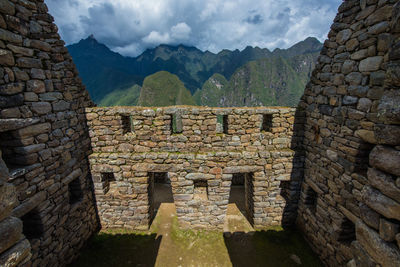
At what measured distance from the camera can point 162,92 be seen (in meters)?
81.1

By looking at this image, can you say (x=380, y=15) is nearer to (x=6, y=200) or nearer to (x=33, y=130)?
(x=6, y=200)

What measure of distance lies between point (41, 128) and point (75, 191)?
2.69m

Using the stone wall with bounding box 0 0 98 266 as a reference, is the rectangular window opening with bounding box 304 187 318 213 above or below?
below

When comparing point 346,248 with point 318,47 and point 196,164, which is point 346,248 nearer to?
point 196,164

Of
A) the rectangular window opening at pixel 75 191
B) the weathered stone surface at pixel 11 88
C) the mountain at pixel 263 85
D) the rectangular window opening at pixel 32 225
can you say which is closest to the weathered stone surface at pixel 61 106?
the weathered stone surface at pixel 11 88

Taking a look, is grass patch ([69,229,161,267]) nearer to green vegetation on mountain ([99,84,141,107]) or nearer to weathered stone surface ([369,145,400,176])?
weathered stone surface ([369,145,400,176])

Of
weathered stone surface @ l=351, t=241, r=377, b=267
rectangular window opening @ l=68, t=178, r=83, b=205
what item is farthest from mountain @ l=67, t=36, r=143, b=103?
weathered stone surface @ l=351, t=241, r=377, b=267

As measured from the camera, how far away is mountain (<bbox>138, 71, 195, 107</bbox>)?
77.9m

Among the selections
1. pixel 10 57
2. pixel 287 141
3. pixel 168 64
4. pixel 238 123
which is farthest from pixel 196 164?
pixel 168 64

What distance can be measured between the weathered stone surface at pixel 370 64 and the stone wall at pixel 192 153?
2.14m

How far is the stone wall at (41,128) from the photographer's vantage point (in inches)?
145

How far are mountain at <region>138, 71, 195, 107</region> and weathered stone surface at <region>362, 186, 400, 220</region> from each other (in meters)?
77.5

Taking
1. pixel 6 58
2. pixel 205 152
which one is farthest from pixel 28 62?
pixel 205 152

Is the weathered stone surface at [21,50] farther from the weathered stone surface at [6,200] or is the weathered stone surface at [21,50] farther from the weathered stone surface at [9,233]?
Result: the weathered stone surface at [9,233]
